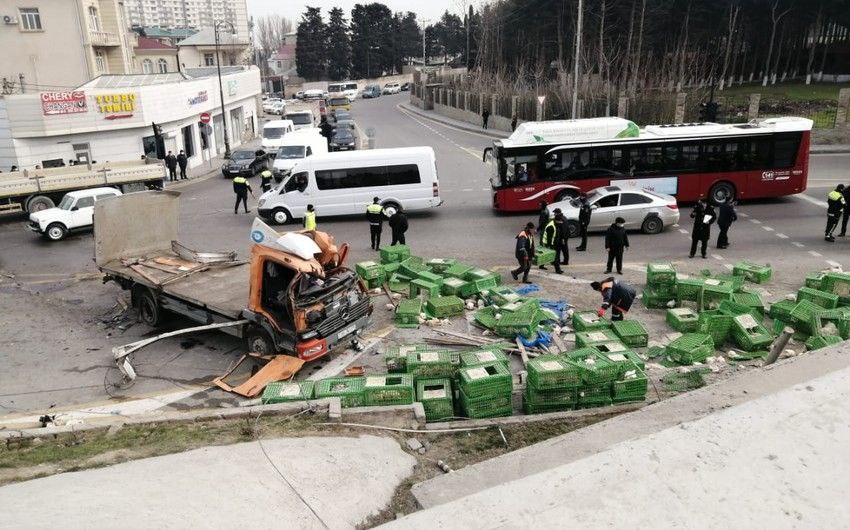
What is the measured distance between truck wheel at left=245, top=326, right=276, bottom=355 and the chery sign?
23499mm

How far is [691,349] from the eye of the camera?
401 inches

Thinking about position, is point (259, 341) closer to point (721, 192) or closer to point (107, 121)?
point (721, 192)

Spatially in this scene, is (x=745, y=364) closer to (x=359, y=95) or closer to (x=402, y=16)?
(x=359, y=95)

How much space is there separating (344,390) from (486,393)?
1.98 metres

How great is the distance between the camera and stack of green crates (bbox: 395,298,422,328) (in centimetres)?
1249

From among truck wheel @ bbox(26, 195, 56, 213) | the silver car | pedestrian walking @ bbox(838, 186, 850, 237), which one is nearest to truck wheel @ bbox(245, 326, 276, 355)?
the silver car

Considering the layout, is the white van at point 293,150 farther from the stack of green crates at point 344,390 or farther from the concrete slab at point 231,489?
the concrete slab at point 231,489

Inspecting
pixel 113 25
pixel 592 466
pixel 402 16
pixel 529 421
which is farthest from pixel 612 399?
pixel 402 16

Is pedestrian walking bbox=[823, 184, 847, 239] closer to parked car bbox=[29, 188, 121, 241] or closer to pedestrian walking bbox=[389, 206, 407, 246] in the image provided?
pedestrian walking bbox=[389, 206, 407, 246]

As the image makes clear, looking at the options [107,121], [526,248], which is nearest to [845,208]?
[526,248]

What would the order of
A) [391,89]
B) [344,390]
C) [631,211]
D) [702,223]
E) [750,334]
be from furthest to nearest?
1. [391,89]
2. [631,211]
3. [702,223]
4. [750,334]
5. [344,390]

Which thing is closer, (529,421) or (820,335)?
(529,421)

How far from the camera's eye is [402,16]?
433ft

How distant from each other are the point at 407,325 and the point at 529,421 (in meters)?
4.44
